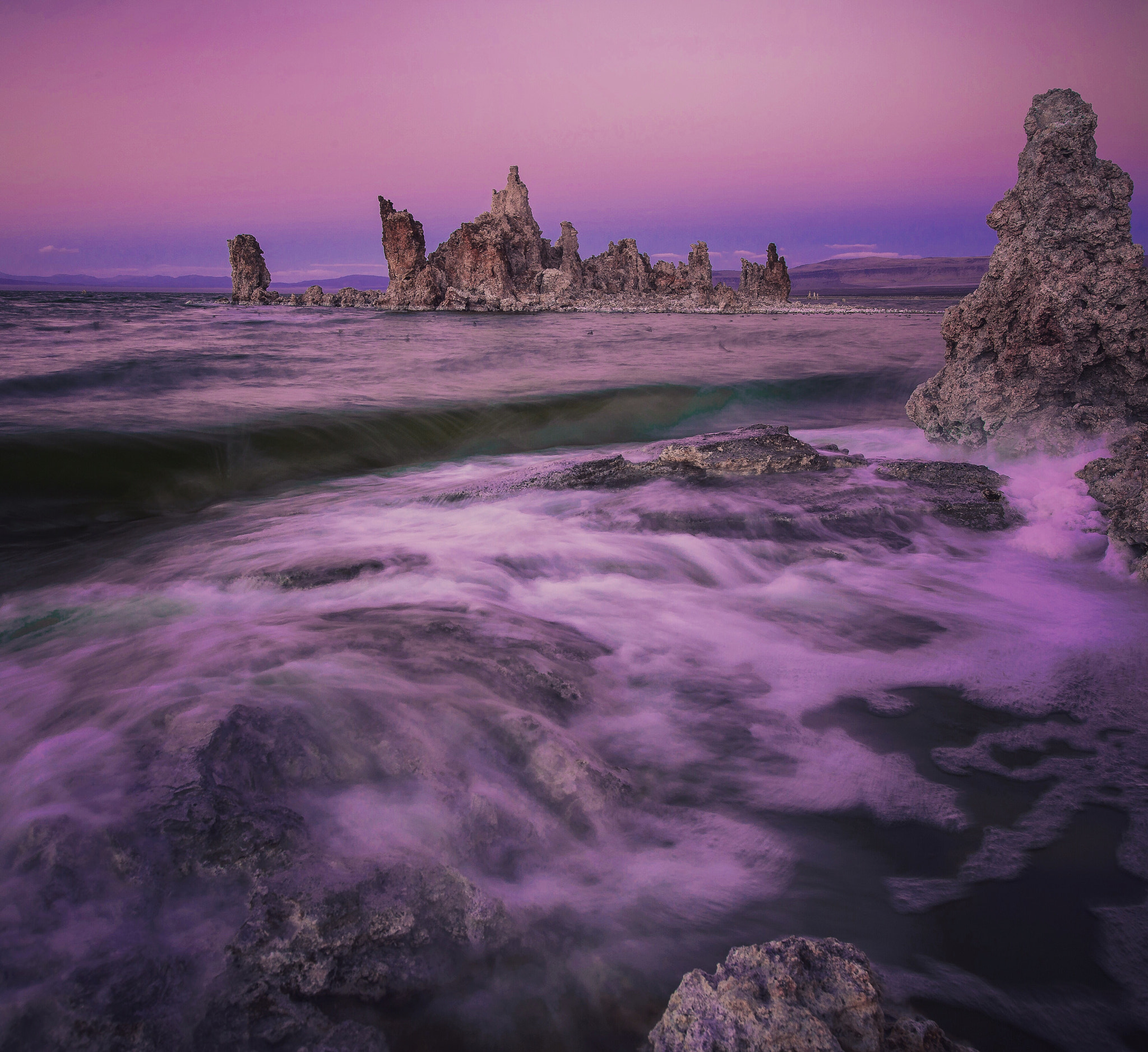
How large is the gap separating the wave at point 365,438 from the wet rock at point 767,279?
73.3m

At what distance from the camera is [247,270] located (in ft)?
265

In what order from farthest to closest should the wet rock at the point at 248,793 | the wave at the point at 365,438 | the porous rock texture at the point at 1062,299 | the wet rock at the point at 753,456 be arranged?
the wave at the point at 365,438 < the wet rock at the point at 753,456 < the porous rock texture at the point at 1062,299 < the wet rock at the point at 248,793

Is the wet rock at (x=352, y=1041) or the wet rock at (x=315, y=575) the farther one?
the wet rock at (x=315, y=575)

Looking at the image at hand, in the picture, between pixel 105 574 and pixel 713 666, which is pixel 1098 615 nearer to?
pixel 713 666

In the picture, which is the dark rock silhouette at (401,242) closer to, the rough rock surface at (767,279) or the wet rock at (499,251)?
the wet rock at (499,251)

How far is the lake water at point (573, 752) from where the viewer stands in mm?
1564

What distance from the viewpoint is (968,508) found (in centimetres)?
516

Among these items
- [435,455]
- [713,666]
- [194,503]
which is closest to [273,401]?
[435,455]

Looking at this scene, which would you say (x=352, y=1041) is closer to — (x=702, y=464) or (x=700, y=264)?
(x=702, y=464)

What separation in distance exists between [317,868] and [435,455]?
27.4ft

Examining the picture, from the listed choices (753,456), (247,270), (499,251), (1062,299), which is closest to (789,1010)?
(753,456)

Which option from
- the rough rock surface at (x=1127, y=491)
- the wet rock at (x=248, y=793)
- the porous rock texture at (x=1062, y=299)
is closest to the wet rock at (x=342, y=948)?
the wet rock at (x=248, y=793)

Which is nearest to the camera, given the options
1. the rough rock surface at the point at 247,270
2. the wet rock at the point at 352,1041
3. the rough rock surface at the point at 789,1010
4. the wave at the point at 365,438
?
the rough rock surface at the point at 789,1010

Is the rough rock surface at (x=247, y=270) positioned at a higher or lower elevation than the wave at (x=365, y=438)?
higher
